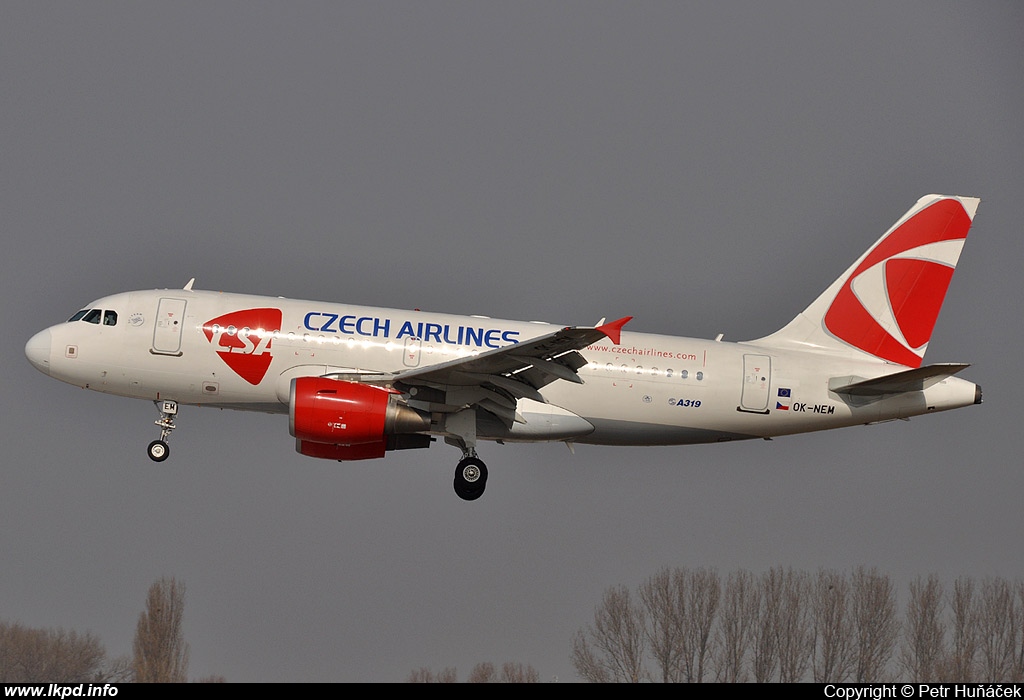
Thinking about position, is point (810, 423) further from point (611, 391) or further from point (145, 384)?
point (145, 384)

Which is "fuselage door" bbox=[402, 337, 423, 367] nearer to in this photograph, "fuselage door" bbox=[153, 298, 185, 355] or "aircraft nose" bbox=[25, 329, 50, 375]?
"fuselage door" bbox=[153, 298, 185, 355]

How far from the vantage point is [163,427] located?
33875 mm

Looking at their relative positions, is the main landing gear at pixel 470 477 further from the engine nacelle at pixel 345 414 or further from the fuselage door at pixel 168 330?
the fuselage door at pixel 168 330

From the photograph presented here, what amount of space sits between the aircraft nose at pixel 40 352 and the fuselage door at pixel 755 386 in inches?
703

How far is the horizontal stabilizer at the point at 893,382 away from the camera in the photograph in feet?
106

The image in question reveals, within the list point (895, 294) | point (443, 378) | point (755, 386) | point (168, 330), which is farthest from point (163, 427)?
point (895, 294)

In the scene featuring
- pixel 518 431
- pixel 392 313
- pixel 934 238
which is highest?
pixel 934 238

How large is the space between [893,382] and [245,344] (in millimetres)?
16326

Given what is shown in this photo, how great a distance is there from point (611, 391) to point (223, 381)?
974cm

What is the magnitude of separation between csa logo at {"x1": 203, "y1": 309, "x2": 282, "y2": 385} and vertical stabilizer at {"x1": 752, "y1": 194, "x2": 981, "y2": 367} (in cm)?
1316
